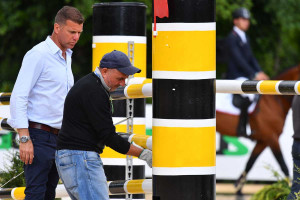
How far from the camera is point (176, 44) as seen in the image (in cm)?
452

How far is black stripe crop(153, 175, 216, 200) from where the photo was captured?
179 inches

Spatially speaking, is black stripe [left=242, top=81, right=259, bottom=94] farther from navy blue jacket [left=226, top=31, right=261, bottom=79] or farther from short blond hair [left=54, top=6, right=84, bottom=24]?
navy blue jacket [left=226, top=31, right=261, bottom=79]

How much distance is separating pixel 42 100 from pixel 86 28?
900 centimetres

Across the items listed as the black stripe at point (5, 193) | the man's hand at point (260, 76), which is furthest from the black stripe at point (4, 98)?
the man's hand at point (260, 76)

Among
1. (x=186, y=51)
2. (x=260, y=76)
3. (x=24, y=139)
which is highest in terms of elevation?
(x=186, y=51)

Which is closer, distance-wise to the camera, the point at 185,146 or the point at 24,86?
the point at 185,146

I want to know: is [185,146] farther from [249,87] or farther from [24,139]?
[24,139]

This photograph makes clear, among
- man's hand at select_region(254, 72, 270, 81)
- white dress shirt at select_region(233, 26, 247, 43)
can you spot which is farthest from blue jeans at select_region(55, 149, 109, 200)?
white dress shirt at select_region(233, 26, 247, 43)

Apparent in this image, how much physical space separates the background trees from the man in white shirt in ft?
25.7

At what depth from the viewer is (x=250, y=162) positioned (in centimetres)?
1278

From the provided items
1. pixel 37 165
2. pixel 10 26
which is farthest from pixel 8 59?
pixel 37 165

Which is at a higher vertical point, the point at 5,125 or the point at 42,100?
the point at 42,100

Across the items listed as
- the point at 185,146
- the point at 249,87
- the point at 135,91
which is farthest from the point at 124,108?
the point at 185,146

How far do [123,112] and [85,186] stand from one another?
5.92 feet
